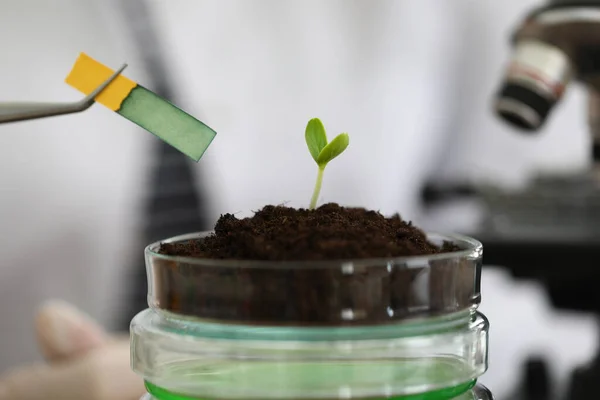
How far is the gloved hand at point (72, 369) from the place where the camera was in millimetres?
712

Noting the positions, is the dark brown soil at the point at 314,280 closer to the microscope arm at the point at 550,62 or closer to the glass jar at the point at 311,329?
the glass jar at the point at 311,329

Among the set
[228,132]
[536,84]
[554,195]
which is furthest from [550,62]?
[228,132]

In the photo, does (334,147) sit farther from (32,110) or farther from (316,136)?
(32,110)

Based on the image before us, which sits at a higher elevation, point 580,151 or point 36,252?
point 580,151

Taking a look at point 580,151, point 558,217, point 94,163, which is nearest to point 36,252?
point 94,163

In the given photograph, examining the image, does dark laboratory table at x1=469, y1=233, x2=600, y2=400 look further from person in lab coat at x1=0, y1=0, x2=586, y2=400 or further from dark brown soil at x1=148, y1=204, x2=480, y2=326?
dark brown soil at x1=148, y1=204, x2=480, y2=326

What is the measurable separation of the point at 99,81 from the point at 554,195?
0.97 metres

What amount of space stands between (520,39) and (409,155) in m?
1.17

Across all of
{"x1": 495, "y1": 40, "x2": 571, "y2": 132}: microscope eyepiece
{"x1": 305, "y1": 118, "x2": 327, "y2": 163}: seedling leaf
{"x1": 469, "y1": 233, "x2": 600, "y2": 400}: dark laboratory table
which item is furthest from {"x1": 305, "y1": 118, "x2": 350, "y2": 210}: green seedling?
{"x1": 469, "y1": 233, "x2": 600, "y2": 400}: dark laboratory table

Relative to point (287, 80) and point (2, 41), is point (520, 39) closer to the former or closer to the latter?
point (2, 41)

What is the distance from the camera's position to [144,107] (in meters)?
0.24

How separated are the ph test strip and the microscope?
386mm

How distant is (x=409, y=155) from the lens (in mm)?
1748

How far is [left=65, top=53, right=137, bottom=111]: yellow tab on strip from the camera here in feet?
0.80
